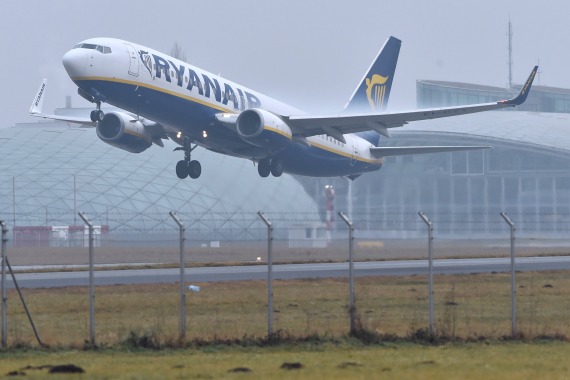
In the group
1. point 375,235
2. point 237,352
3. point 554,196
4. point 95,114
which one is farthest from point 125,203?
point 237,352

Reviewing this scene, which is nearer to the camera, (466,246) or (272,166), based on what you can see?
(272,166)

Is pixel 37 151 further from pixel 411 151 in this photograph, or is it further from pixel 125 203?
pixel 411 151

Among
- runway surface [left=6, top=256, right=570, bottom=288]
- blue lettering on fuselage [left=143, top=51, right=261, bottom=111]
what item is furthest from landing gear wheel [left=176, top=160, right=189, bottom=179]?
runway surface [left=6, top=256, right=570, bottom=288]

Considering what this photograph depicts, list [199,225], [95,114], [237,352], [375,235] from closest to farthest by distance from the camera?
[237,352]
[95,114]
[375,235]
[199,225]

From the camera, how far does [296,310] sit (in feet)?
102

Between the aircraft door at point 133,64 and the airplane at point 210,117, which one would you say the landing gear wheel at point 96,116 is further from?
the aircraft door at point 133,64

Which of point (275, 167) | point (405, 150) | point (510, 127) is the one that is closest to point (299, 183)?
point (510, 127)

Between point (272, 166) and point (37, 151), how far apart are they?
74.4m

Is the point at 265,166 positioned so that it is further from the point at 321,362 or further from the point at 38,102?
the point at 321,362

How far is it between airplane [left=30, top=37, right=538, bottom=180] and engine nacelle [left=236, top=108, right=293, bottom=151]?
0.14 feet

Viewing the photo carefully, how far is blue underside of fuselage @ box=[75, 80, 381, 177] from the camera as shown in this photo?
157ft

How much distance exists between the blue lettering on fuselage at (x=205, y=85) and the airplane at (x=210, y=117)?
0.04m

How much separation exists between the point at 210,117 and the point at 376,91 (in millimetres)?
24366

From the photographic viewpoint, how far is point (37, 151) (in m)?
127
